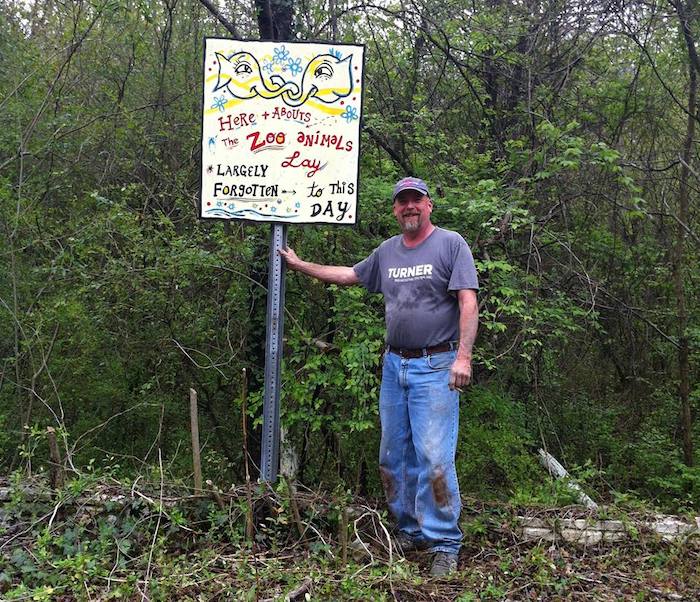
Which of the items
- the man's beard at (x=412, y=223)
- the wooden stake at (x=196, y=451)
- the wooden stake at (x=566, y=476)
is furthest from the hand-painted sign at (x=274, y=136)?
the wooden stake at (x=566, y=476)

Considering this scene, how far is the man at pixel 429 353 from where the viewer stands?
12.8ft

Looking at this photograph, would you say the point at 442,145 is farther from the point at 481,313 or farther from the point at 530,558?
the point at 530,558

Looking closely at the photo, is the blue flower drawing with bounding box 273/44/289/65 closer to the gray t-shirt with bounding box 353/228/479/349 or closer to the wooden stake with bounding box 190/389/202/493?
the gray t-shirt with bounding box 353/228/479/349

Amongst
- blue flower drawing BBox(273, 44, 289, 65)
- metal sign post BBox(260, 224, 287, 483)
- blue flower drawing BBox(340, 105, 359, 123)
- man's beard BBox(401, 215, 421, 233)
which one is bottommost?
metal sign post BBox(260, 224, 287, 483)

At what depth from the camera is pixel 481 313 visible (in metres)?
5.12

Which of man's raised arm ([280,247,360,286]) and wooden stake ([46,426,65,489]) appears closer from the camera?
wooden stake ([46,426,65,489])

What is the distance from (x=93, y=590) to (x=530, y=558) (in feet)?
7.34

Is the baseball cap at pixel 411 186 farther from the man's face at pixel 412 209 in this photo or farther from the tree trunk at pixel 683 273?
the tree trunk at pixel 683 273

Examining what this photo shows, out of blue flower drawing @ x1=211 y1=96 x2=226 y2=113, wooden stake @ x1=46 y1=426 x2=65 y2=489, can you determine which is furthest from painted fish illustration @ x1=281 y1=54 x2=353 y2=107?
wooden stake @ x1=46 y1=426 x2=65 y2=489

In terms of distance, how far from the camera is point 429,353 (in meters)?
3.95

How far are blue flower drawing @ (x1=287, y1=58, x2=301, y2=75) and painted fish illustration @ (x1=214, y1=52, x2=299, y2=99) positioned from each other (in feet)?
0.23

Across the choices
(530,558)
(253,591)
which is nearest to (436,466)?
(530,558)

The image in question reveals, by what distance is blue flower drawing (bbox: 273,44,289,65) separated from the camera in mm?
4164

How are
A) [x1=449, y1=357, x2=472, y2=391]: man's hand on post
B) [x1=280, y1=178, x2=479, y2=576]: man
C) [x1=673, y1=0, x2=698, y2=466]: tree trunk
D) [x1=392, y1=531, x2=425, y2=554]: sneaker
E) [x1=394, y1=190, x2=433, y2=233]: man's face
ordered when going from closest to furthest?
[x1=449, y1=357, x2=472, y2=391]: man's hand on post
[x1=280, y1=178, x2=479, y2=576]: man
[x1=394, y1=190, x2=433, y2=233]: man's face
[x1=392, y1=531, x2=425, y2=554]: sneaker
[x1=673, y1=0, x2=698, y2=466]: tree trunk
